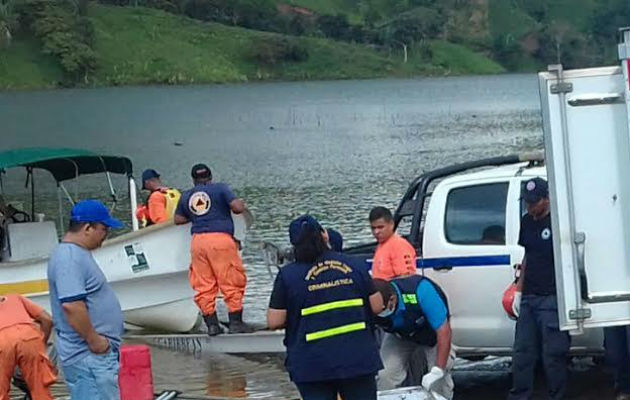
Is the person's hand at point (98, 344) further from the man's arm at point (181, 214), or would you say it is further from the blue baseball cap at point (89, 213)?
the man's arm at point (181, 214)

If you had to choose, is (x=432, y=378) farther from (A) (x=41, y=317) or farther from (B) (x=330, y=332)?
(A) (x=41, y=317)

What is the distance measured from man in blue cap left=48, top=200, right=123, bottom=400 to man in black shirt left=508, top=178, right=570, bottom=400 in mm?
2708

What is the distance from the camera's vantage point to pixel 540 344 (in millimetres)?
8125

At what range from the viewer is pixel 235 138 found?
6028 centimetres

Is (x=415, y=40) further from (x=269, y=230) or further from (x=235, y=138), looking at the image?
(x=269, y=230)

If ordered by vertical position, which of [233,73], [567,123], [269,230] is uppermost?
[233,73]

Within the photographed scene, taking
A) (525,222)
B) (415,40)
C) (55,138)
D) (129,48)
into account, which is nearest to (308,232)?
(525,222)

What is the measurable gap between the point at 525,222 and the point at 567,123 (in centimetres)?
192

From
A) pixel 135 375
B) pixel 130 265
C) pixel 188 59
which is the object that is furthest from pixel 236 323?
pixel 188 59

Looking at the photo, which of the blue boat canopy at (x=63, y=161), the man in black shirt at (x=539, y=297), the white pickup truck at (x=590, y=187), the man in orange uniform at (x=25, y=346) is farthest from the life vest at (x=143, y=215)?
the white pickup truck at (x=590, y=187)

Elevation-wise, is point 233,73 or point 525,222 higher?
point 233,73

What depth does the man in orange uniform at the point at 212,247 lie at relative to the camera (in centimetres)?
1177

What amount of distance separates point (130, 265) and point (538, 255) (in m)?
6.04

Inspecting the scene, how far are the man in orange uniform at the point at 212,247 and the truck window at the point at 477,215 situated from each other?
3141 millimetres
